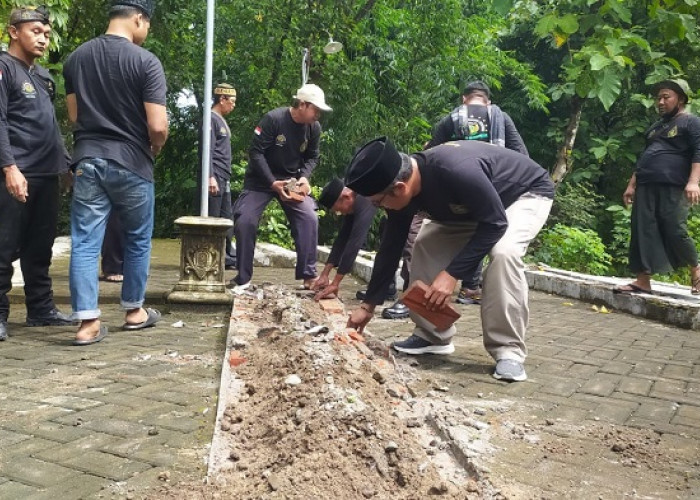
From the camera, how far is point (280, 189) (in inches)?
241

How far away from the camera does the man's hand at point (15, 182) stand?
411 centimetres

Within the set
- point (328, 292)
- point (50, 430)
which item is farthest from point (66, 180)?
point (50, 430)

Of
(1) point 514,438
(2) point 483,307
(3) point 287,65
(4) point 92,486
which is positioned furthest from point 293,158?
(3) point 287,65

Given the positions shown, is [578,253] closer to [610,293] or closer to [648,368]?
[610,293]

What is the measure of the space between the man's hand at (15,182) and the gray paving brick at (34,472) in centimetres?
214

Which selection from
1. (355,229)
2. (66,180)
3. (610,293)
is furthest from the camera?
(610,293)

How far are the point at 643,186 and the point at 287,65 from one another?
9.08 meters

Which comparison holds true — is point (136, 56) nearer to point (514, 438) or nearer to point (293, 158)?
point (293, 158)

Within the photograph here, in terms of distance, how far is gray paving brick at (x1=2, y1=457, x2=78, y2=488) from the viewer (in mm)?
2248

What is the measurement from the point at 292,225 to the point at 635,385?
3.35m

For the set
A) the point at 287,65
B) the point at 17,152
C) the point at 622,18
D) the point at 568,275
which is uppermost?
the point at 287,65

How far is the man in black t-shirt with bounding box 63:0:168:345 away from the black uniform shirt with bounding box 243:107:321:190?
181 cm

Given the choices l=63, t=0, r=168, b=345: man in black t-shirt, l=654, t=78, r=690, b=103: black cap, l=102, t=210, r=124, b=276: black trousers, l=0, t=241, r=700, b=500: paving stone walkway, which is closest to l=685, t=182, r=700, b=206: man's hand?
l=654, t=78, r=690, b=103: black cap

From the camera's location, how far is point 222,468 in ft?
7.65
